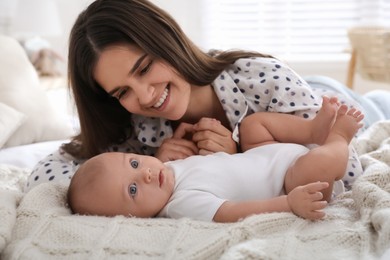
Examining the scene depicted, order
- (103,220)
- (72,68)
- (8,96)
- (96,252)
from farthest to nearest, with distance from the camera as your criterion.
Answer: (8,96), (72,68), (103,220), (96,252)

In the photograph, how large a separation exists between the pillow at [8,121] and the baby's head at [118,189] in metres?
0.84

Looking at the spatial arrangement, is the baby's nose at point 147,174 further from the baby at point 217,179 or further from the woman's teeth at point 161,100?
the woman's teeth at point 161,100

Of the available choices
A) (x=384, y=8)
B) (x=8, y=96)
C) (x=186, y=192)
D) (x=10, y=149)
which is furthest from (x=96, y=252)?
(x=384, y=8)

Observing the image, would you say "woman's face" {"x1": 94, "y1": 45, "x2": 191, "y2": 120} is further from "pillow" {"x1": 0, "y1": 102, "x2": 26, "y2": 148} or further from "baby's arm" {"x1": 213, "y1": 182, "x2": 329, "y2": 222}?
"pillow" {"x1": 0, "y1": 102, "x2": 26, "y2": 148}

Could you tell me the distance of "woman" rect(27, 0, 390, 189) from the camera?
4.58 ft

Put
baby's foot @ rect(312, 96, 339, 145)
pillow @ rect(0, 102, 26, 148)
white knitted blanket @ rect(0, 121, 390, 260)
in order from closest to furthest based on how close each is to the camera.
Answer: white knitted blanket @ rect(0, 121, 390, 260) < baby's foot @ rect(312, 96, 339, 145) < pillow @ rect(0, 102, 26, 148)

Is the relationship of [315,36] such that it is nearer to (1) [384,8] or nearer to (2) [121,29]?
(1) [384,8]

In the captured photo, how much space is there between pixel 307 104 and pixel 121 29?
50 centimetres

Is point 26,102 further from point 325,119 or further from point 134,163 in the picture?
point 325,119

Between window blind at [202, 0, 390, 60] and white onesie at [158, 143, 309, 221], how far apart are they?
113 inches

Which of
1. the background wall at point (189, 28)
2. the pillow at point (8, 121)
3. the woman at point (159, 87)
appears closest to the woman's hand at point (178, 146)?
the woman at point (159, 87)

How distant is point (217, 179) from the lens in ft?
3.98

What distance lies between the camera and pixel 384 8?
12.5ft

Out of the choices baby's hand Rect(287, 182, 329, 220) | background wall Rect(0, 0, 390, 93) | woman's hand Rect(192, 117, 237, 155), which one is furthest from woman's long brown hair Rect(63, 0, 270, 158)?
background wall Rect(0, 0, 390, 93)
